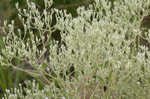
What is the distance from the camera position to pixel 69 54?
311cm

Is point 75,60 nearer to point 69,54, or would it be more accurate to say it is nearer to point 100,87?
point 69,54

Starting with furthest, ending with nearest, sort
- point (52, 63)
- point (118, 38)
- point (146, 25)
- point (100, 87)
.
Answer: point (146, 25) → point (100, 87) → point (52, 63) → point (118, 38)

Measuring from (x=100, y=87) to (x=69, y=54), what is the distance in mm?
623

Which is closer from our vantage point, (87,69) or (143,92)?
(87,69)

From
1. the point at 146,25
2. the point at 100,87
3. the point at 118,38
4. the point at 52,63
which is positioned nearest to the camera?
the point at 118,38

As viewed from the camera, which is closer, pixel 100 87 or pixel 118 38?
pixel 118 38

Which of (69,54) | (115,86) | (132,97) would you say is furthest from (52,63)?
(132,97)

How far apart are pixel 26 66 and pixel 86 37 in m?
2.79

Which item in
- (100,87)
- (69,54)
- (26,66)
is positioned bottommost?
(26,66)

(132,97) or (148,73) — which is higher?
(148,73)

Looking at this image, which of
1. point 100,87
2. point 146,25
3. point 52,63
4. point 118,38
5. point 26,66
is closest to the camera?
point 118,38

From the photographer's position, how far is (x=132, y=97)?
3.29m

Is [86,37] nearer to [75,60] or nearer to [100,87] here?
[75,60]

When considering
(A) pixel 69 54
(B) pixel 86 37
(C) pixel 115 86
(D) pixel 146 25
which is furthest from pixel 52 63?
(D) pixel 146 25
